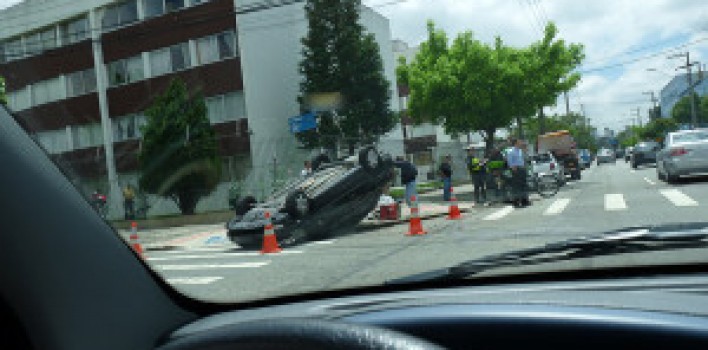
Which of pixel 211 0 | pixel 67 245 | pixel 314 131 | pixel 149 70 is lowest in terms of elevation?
pixel 67 245

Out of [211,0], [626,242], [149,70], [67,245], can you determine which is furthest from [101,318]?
[626,242]

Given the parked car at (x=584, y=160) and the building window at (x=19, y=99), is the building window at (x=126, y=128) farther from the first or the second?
the parked car at (x=584, y=160)

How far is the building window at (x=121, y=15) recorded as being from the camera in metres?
2.38

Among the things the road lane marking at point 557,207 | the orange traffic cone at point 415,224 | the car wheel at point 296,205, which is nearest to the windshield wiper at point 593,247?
the road lane marking at point 557,207

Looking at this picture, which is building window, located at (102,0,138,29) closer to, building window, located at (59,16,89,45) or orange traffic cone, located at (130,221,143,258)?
building window, located at (59,16,89,45)

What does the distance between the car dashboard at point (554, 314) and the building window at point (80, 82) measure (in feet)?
3.18

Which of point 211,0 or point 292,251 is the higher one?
point 211,0

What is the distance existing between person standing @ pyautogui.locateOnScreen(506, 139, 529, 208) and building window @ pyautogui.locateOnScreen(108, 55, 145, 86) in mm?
2710

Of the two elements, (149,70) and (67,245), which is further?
(149,70)

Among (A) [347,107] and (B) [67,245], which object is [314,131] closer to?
(A) [347,107]

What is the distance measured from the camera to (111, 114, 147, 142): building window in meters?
2.24

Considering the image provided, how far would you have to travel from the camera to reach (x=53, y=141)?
6.51 feet

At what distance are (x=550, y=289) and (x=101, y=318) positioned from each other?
1331mm

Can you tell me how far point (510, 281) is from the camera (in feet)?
6.22
